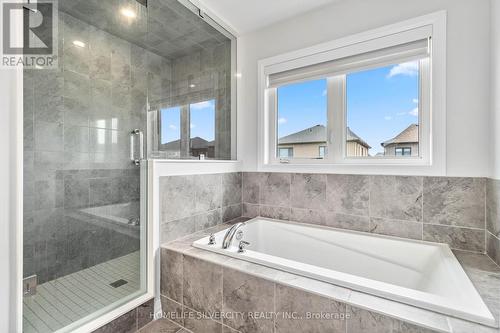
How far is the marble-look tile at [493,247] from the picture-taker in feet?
4.42

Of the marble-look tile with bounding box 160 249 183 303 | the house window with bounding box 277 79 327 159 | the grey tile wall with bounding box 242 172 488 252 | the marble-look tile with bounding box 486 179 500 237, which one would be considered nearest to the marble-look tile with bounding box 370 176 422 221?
the grey tile wall with bounding box 242 172 488 252

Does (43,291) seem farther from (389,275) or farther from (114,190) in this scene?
(389,275)

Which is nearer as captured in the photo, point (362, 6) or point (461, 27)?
point (461, 27)

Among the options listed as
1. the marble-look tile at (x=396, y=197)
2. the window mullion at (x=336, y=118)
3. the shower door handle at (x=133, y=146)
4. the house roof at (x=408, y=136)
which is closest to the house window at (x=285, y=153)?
the window mullion at (x=336, y=118)

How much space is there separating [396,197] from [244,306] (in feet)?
4.55

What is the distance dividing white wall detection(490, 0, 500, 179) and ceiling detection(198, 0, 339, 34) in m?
1.13

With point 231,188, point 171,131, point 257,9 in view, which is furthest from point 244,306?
point 257,9

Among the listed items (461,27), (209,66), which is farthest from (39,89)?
(461,27)

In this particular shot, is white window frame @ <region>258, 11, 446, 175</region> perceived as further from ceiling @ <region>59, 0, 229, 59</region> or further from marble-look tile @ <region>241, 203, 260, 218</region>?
ceiling @ <region>59, 0, 229, 59</region>

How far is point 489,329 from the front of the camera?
2.70 feet

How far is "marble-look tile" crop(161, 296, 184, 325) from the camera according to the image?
5.12 ft

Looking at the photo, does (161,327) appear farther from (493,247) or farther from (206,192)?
(493,247)

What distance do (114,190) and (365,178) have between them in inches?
76.1

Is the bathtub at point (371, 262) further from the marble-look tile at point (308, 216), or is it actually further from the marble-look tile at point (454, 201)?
the marble-look tile at point (454, 201)
